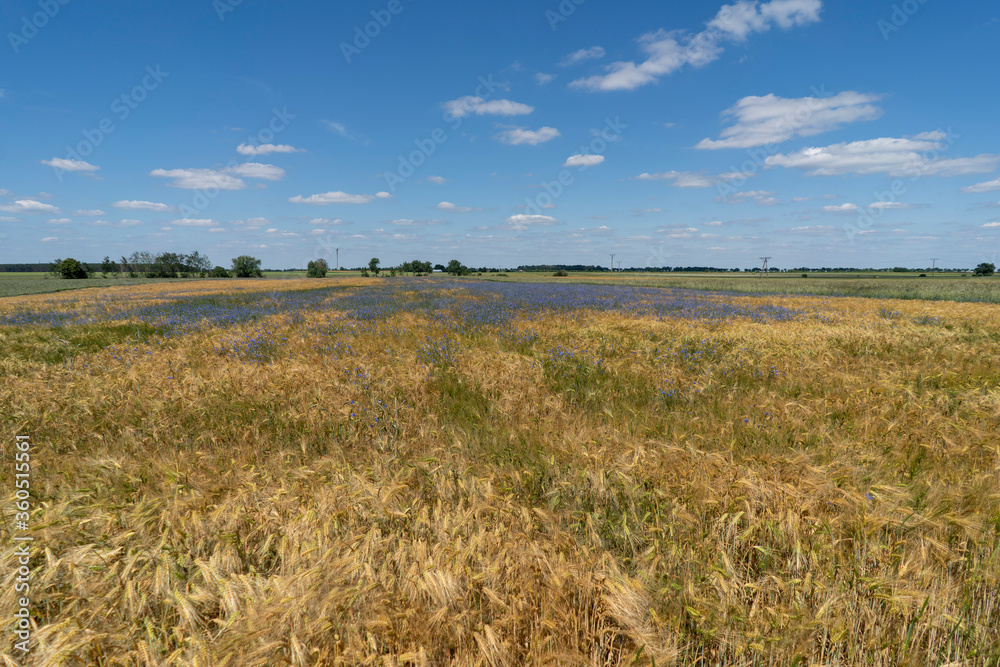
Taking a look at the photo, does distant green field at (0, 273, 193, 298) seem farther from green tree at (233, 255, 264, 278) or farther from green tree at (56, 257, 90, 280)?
green tree at (233, 255, 264, 278)

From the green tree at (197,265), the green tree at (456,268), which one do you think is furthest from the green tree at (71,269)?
the green tree at (456,268)

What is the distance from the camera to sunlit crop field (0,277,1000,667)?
5.26 feet

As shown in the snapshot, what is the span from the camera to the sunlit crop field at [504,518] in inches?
63.1

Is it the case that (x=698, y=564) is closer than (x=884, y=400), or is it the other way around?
(x=698, y=564)

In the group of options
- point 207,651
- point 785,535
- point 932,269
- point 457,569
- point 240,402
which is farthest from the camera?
point 932,269

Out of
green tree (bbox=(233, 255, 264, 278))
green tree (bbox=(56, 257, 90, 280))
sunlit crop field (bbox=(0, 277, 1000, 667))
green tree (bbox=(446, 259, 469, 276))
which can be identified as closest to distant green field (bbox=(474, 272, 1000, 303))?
sunlit crop field (bbox=(0, 277, 1000, 667))

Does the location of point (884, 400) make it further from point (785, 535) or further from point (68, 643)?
point (68, 643)

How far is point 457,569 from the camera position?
1827 mm

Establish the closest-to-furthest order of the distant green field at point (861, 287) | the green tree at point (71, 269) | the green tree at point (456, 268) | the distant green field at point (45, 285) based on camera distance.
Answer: the distant green field at point (861, 287) < the distant green field at point (45, 285) < the green tree at point (71, 269) < the green tree at point (456, 268)

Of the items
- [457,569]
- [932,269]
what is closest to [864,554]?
[457,569]

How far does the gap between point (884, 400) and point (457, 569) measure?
5.76 m

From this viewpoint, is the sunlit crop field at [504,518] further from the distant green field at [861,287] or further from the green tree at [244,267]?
the green tree at [244,267]

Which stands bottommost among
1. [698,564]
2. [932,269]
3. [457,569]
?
[698,564]

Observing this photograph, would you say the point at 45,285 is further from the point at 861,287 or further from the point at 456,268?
the point at 861,287
